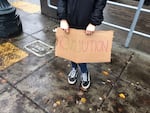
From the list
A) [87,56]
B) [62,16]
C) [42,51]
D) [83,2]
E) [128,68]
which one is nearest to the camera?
[83,2]

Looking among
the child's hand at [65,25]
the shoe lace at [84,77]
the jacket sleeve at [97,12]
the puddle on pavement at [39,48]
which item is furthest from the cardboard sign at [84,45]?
the puddle on pavement at [39,48]

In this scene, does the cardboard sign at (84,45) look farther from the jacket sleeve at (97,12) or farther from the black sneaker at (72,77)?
the black sneaker at (72,77)

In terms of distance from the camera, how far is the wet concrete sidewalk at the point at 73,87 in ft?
7.06

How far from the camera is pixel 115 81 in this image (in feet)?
8.38

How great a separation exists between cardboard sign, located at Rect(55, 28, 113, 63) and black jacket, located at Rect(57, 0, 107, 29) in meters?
0.11

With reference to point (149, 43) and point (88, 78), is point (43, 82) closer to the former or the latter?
point (88, 78)

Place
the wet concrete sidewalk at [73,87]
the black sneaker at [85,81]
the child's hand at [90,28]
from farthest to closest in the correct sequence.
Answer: the black sneaker at [85,81] < the wet concrete sidewalk at [73,87] < the child's hand at [90,28]

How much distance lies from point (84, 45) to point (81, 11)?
1.30 ft

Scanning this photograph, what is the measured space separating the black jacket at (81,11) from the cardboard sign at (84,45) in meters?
0.11

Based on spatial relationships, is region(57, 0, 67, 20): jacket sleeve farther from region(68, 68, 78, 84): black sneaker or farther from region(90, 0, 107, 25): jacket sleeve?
region(68, 68, 78, 84): black sneaker

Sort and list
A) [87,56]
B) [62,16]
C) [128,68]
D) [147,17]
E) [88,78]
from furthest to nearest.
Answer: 1. [147,17]
2. [128,68]
3. [88,78]
4. [87,56]
5. [62,16]

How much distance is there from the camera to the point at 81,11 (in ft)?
5.97

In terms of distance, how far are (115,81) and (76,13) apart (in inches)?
47.6

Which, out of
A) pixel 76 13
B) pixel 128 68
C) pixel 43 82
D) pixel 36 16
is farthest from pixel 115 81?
pixel 36 16
